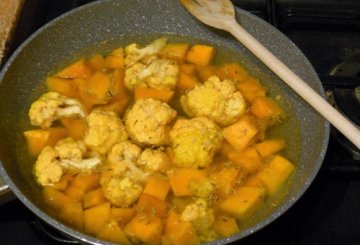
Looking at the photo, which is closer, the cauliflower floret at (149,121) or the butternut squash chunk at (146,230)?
the butternut squash chunk at (146,230)

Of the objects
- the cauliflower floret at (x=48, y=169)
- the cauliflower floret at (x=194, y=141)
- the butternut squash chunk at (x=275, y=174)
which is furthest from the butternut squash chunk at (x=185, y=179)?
the cauliflower floret at (x=48, y=169)

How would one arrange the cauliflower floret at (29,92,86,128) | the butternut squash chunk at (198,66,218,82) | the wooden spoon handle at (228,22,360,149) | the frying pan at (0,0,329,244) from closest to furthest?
the wooden spoon handle at (228,22,360,149)
the frying pan at (0,0,329,244)
the cauliflower floret at (29,92,86,128)
the butternut squash chunk at (198,66,218,82)

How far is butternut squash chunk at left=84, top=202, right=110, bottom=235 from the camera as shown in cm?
93

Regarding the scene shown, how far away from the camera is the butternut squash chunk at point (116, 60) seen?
3.96 feet

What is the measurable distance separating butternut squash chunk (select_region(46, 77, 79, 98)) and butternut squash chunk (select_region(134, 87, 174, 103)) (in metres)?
0.14

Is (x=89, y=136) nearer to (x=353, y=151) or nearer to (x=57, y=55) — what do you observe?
(x=57, y=55)

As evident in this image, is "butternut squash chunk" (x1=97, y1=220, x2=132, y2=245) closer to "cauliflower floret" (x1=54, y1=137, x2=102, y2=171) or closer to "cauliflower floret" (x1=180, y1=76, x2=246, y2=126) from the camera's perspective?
"cauliflower floret" (x1=54, y1=137, x2=102, y2=171)

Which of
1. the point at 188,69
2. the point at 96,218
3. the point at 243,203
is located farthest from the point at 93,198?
the point at 188,69

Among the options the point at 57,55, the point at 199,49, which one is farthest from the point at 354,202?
the point at 57,55

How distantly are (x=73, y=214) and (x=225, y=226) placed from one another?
286mm

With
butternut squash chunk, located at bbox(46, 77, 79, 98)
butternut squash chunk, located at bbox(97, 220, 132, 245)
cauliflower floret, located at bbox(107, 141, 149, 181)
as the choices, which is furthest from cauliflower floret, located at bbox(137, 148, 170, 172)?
butternut squash chunk, located at bbox(46, 77, 79, 98)

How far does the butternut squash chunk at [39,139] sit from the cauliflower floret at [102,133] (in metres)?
0.07

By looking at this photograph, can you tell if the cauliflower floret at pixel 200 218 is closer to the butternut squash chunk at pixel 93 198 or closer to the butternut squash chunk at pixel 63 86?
the butternut squash chunk at pixel 93 198

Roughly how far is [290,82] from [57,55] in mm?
564
